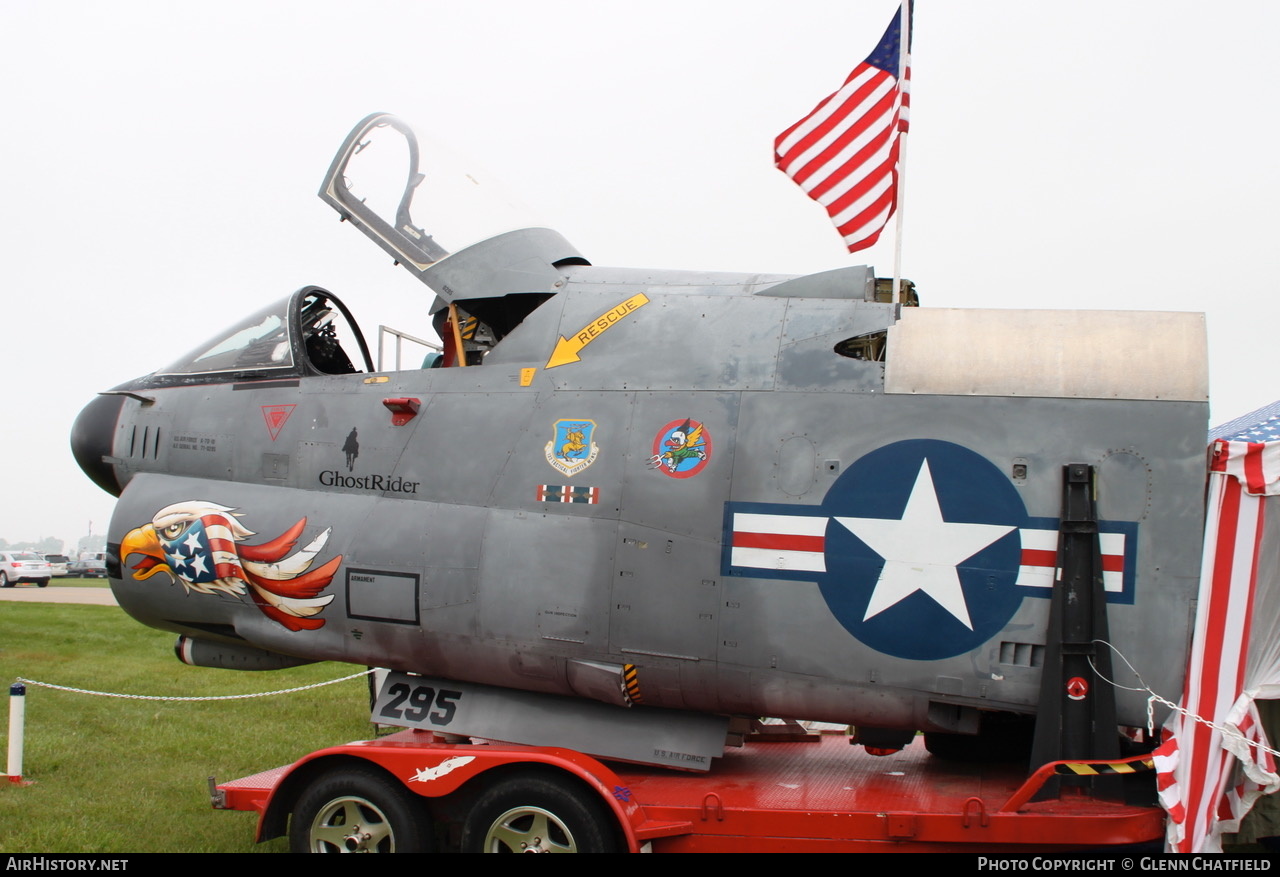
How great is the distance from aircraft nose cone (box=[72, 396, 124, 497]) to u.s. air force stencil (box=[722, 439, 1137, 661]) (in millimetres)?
5026

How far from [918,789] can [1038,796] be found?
0.71 m

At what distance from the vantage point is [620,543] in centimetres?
568

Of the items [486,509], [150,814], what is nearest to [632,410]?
[486,509]

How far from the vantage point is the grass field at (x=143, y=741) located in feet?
22.3

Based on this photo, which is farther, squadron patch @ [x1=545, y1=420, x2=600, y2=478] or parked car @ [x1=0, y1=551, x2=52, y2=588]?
parked car @ [x1=0, y1=551, x2=52, y2=588]

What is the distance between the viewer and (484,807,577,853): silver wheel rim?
531cm

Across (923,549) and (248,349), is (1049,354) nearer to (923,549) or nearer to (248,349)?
(923,549)

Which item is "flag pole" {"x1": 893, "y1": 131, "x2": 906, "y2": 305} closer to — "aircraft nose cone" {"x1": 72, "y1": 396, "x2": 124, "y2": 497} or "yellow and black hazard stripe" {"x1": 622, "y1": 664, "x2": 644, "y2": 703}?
"yellow and black hazard stripe" {"x1": 622, "y1": 664, "x2": 644, "y2": 703}

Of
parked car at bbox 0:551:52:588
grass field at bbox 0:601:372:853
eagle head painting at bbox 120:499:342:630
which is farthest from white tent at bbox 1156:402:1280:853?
parked car at bbox 0:551:52:588

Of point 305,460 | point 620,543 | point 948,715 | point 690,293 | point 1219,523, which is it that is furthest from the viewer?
point 305,460

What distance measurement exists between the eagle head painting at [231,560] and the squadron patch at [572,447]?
1.59 m

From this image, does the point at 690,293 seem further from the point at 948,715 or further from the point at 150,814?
the point at 150,814

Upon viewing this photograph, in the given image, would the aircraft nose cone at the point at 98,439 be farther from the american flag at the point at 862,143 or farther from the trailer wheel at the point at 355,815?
the american flag at the point at 862,143

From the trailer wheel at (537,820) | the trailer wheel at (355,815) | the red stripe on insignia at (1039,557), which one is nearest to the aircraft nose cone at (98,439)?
the trailer wheel at (355,815)
